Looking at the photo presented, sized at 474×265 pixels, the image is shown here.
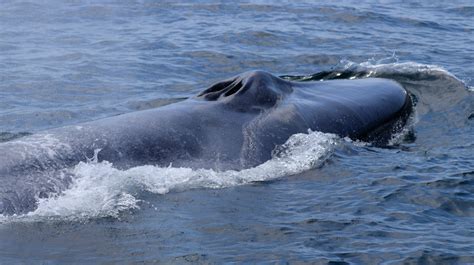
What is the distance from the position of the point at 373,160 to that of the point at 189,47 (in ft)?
33.4

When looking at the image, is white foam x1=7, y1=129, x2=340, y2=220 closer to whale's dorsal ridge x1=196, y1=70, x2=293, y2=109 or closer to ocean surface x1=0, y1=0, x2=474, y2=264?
ocean surface x1=0, y1=0, x2=474, y2=264

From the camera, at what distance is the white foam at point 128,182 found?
29.0ft

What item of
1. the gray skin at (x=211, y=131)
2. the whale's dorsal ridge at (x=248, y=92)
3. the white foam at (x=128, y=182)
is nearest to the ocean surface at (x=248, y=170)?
the white foam at (x=128, y=182)

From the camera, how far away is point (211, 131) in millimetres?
10328

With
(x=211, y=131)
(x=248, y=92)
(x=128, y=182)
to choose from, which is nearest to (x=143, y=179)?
(x=128, y=182)

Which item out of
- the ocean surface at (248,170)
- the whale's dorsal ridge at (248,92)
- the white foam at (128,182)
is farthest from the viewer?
the whale's dorsal ridge at (248,92)

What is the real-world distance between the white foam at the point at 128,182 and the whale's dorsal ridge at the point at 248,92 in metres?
0.81

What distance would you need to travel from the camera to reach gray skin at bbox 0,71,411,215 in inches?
352

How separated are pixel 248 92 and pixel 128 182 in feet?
8.04

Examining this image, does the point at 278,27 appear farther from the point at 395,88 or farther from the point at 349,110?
the point at 349,110

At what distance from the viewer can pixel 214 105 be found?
35.6 feet

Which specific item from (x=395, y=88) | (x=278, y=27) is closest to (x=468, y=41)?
(x=278, y=27)

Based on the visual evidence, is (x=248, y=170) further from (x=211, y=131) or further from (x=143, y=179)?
(x=143, y=179)

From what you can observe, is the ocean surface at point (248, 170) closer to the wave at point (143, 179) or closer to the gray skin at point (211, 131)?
the wave at point (143, 179)
